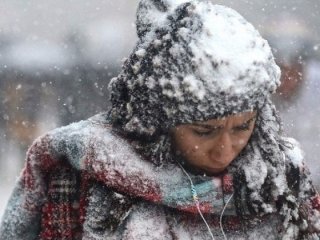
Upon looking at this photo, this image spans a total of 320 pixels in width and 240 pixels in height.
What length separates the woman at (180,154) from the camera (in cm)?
228

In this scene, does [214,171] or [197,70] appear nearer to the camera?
[197,70]

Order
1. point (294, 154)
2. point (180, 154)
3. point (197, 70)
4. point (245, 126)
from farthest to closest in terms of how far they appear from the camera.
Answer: point (294, 154), point (180, 154), point (245, 126), point (197, 70)

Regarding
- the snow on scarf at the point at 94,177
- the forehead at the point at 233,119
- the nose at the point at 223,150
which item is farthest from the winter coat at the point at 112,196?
the forehead at the point at 233,119

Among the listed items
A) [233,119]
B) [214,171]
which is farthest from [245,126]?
[214,171]

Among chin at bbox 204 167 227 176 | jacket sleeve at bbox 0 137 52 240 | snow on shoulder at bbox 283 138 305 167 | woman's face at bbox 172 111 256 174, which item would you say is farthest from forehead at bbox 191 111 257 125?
jacket sleeve at bbox 0 137 52 240

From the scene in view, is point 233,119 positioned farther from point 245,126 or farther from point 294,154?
point 294,154

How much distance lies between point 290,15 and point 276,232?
10369mm

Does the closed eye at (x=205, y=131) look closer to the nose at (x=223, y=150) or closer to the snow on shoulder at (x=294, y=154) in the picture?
the nose at (x=223, y=150)

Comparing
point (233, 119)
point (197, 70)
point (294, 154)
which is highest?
point (197, 70)

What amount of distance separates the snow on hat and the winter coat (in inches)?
6.6

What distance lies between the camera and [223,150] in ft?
7.72

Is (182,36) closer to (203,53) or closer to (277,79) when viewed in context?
(203,53)

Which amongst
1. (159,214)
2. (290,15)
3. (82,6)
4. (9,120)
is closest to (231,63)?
(159,214)

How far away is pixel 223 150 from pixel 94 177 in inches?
19.7
